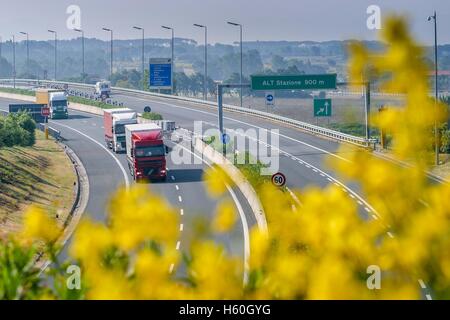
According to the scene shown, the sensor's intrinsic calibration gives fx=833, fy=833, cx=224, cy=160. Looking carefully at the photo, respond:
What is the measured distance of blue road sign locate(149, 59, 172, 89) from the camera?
296 feet

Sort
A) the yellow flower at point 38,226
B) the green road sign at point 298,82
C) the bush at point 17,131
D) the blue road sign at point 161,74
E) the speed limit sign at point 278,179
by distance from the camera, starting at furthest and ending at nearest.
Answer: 1. the blue road sign at point 161,74
2. the green road sign at point 298,82
3. the bush at point 17,131
4. the speed limit sign at point 278,179
5. the yellow flower at point 38,226

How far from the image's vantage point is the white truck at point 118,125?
198ft

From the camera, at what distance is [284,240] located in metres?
5.95

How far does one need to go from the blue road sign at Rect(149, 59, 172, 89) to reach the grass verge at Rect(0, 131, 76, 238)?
28330 millimetres

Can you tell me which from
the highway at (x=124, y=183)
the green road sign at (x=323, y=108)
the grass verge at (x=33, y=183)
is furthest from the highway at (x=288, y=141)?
the grass verge at (x=33, y=183)

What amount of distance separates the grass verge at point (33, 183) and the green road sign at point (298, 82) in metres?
15.5

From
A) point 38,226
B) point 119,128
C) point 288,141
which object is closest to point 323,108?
point 288,141

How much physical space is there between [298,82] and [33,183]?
77.7 ft

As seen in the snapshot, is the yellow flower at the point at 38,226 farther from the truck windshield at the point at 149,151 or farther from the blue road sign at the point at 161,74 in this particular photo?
the blue road sign at the point at 161,74

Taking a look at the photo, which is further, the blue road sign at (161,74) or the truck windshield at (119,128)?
the blue road sign at (161,74)

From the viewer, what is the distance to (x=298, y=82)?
6222cm
